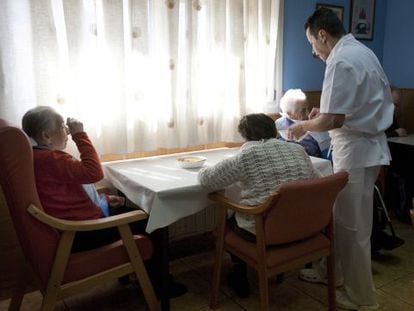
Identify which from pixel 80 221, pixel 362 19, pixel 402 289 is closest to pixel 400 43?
pixel 362 19

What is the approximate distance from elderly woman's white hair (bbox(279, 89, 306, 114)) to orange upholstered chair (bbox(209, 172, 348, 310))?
1.02 m

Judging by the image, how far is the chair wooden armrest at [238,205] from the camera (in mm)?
1491

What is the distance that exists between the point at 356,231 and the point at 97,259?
1.22 meters

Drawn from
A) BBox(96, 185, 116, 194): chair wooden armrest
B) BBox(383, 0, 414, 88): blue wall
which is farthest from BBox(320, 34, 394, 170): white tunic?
BBox(383, 0, 414, 88): blue wall

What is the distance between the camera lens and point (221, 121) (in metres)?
2.46

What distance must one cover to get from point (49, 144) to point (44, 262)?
18.4 inches

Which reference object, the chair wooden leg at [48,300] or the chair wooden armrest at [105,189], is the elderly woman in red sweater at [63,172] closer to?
the chair wooden leg at [48,300]

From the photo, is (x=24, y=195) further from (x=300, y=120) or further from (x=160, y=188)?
(x=300, y=120)

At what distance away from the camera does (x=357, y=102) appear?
1726 millimetres

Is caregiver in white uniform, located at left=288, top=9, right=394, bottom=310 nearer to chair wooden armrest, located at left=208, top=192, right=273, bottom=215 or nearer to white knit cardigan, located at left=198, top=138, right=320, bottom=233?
white knit cardigan, located at left=198, top=138, right=320, bottom=233

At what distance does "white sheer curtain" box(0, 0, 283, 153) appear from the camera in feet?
5.91

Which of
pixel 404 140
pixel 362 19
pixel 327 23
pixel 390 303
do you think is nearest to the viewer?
pixel 327 23

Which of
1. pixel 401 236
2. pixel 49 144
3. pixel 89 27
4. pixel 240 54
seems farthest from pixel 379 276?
pixel 89 27

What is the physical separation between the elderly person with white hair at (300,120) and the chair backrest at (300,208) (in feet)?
2.84
